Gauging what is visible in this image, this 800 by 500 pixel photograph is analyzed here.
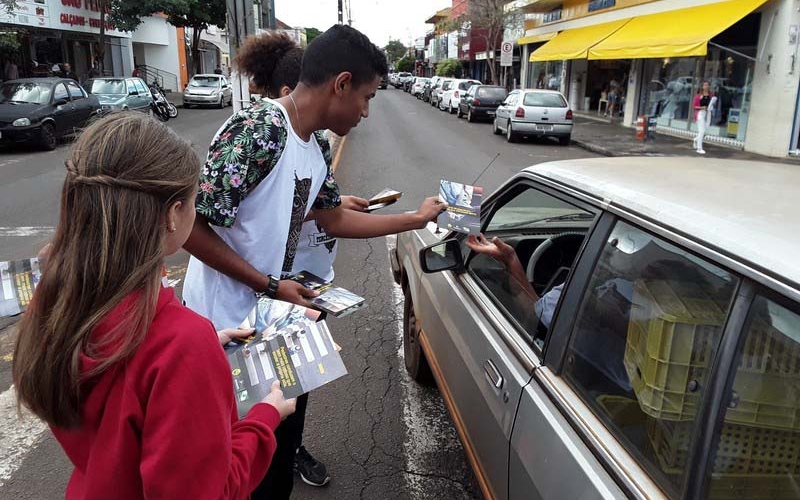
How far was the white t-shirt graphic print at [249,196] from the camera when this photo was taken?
2.02 metres

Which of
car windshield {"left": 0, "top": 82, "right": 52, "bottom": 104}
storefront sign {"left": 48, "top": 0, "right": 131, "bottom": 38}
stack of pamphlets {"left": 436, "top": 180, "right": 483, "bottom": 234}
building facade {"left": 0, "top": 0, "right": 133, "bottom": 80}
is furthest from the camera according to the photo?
storefront sign {"left": 48, "top": 0, "right": 131, "bottom": 38}

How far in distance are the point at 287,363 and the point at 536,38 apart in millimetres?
34045

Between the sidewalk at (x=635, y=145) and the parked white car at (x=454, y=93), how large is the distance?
24.6ft

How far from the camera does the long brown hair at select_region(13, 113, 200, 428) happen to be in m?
1.20

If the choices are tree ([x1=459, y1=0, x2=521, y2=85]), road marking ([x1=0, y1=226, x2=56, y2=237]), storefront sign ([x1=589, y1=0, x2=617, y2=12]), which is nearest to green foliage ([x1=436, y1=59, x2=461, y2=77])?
tree ([x1=459, y1=0, x2=521, y2=85])

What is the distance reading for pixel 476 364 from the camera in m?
2.52

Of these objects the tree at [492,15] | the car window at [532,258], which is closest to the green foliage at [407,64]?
the tree at [492,15]

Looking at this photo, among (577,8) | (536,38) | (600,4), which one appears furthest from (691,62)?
(536,38)

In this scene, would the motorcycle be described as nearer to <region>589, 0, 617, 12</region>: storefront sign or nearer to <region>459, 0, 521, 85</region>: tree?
<region>589, 0, 617, 12</region>: storefront sign

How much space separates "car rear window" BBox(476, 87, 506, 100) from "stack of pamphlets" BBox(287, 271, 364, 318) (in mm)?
23192

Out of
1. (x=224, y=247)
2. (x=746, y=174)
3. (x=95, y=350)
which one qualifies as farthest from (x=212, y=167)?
(x=746, y=174)

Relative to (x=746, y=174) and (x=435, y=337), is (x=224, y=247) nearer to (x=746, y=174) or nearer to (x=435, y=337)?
(x=435, y=337)

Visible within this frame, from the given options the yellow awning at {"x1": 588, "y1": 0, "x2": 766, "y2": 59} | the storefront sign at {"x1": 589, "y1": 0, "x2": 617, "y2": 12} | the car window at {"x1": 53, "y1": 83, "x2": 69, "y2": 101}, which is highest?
the storefront sign at {"x1": 589, "y1": 0, "x2": 617, "y2": 12}

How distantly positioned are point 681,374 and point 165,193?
52.5 inches
